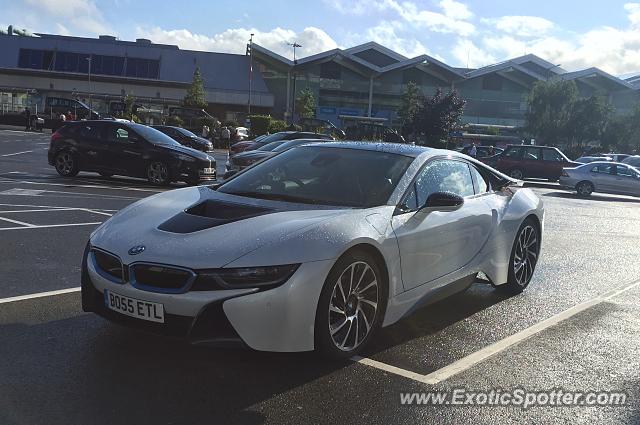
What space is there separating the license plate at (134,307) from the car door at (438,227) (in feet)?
5.31

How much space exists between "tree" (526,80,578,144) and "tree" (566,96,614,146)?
1.25ft

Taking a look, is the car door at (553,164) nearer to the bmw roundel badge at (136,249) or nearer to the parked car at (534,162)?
the parked car at (534,162)

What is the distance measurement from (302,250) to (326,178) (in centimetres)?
125

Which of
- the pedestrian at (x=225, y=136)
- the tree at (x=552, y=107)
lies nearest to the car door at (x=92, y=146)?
the pedestrian at (x=225, y=136)

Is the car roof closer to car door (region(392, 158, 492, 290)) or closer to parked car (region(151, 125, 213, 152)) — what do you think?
car door (region(392, 158, 492, 290))

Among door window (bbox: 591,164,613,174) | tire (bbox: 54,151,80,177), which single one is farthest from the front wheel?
tire (bbox: 54,151,80,177)

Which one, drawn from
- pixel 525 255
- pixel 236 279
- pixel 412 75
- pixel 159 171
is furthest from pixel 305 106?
pixel 236 279

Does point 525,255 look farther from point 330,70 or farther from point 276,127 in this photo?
point 330,70

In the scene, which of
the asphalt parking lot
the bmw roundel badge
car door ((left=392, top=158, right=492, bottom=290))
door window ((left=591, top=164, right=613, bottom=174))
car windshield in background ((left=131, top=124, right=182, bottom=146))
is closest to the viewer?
the asphalt parking lot

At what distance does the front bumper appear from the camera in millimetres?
3252

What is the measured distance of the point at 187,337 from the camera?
3.30 metres

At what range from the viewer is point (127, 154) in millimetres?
14352

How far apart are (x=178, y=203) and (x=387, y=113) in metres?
74.6

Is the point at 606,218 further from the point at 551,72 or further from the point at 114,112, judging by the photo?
the point at 551,72
